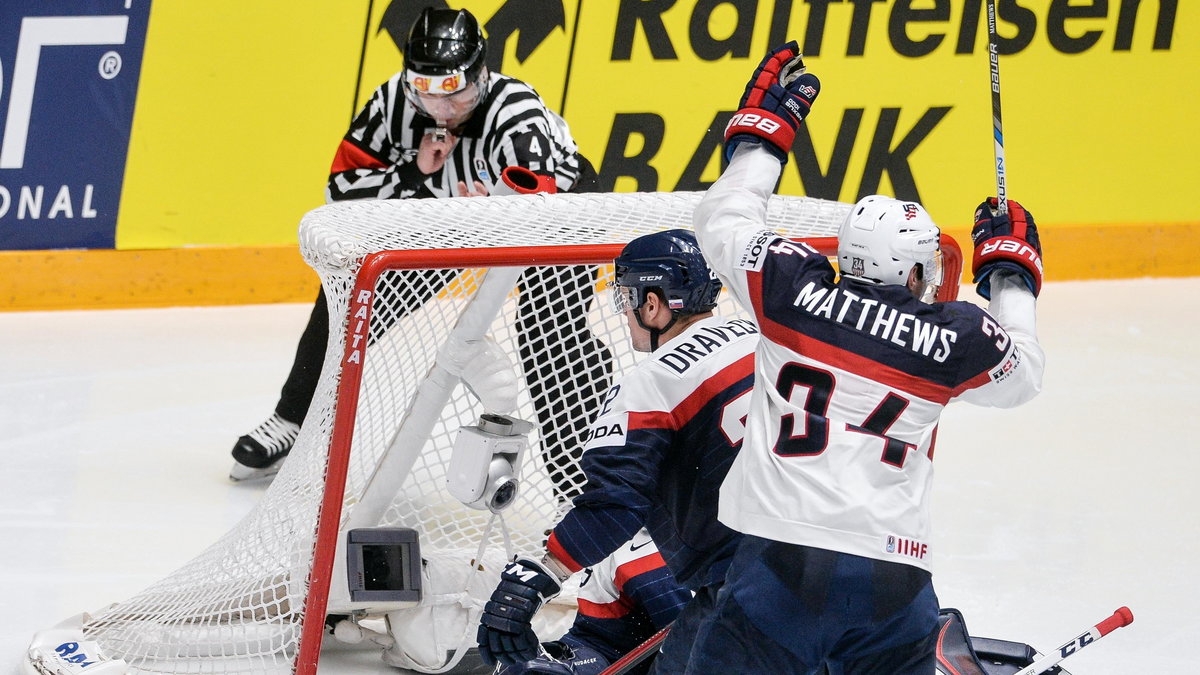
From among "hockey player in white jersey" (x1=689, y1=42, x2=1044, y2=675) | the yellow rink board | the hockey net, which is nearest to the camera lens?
the hockey net

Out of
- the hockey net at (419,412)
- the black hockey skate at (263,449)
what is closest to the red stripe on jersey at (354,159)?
the black hockey skate at (263,449)

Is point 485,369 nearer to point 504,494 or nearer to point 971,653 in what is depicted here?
point 504,494

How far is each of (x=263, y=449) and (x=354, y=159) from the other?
741 mm

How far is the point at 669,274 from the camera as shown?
223cm

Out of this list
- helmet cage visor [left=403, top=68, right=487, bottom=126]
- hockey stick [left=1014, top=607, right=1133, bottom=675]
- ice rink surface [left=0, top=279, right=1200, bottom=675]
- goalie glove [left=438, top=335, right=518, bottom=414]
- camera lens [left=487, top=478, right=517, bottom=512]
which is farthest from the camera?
helmet cage visor [left=403, top=68, right=487, bottom=126]

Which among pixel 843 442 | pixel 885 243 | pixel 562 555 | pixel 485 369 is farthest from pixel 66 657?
pixel 885 243

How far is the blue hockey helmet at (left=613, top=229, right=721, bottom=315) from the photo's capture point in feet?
7.34

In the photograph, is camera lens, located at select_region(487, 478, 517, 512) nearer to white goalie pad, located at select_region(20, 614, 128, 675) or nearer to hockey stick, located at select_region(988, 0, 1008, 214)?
white goalie pad, located at select_region(20, 614, 128, 675)

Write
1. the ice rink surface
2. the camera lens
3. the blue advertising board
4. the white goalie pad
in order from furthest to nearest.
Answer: the blue advertising board, the ice rink surface, the white goalie pad, the camera lens

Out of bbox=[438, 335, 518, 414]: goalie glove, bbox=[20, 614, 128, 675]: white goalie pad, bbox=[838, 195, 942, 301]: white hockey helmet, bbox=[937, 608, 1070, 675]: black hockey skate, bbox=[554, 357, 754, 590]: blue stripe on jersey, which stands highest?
bbox=[838, 195, 942, 301]: white hockey helmet

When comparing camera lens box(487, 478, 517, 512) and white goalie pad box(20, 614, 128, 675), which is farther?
white goalie pad box(20, 614, 128, 675)

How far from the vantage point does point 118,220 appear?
5266mm

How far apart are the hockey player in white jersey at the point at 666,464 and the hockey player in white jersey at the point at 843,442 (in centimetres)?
12

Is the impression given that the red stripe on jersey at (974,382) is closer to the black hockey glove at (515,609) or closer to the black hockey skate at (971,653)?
the black hockey skate at (971,653)
